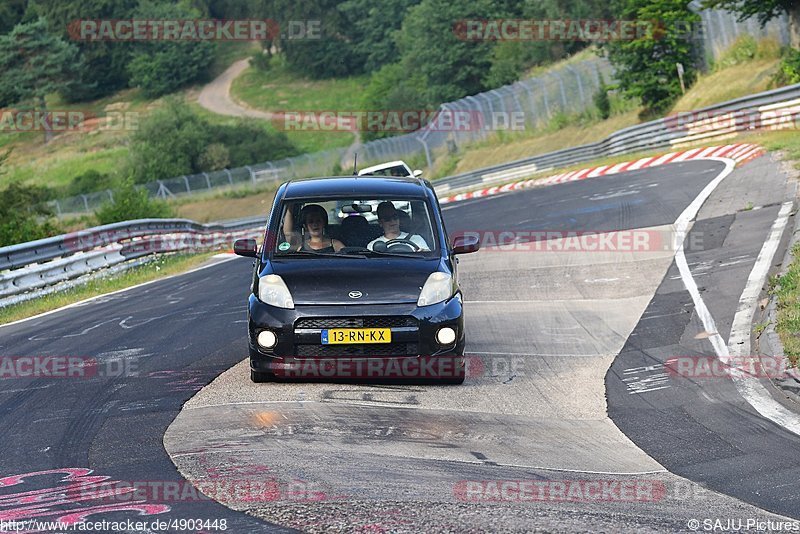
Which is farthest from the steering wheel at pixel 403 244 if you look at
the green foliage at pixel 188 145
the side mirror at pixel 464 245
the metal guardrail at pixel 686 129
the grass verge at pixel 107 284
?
the green foliage at pixel 188 145

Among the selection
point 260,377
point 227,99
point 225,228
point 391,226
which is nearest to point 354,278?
point 391,226

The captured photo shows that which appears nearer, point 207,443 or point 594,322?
point 207,443

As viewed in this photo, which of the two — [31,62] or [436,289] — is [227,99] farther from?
[436,289]

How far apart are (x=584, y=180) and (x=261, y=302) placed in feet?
78.3

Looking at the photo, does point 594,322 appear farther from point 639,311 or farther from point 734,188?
point 734,188

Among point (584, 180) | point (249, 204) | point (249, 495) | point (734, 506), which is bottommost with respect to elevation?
point (249, 204)

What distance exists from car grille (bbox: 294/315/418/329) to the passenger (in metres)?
0.99

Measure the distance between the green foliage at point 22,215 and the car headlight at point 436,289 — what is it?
55.3 ft

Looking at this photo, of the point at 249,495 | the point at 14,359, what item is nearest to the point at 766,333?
the point at 249,495

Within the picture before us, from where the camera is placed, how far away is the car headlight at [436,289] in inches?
363

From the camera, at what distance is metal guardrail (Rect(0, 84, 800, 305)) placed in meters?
19.2

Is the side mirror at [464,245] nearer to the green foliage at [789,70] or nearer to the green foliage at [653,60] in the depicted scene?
the green foliage at [789,70]

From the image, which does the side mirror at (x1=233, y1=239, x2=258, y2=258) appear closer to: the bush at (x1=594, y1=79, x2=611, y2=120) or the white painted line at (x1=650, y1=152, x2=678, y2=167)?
the white painted line at (x1=650, y1=152, x2=678, y2=167)

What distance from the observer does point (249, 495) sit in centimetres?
605
